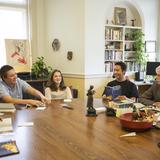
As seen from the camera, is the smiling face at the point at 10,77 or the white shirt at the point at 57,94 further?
the white shirt at the point at 57,94

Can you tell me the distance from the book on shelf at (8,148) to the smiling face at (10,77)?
5.33 feet

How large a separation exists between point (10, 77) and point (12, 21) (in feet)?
9.44

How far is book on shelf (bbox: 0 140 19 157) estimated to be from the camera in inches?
55.9

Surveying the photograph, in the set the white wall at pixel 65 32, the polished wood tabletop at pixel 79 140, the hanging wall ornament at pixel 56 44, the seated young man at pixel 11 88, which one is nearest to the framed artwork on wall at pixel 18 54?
the white wall at pixel 65 32

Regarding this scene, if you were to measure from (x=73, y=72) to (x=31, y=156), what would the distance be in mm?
3847

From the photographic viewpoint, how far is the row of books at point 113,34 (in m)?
5.38

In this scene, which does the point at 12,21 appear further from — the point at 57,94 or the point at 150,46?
the point at 150,46

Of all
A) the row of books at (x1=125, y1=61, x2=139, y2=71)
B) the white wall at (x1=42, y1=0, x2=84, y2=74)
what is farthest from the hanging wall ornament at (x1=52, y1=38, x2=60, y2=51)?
the row of books at (x1=125, y1=61, x2=139, y2=71)

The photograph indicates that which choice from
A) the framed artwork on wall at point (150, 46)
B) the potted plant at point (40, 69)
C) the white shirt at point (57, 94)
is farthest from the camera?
the framed artwork on wall at point (150, 46)

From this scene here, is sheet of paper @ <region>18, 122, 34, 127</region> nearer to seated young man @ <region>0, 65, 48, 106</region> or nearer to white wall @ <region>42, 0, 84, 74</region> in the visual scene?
seated young man @ <region>0, 65, 48, 106</region>

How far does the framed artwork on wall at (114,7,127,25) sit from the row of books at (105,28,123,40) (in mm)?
217

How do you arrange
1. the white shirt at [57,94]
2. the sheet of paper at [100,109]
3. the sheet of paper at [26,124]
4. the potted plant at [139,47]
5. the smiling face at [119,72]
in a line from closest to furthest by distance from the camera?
the sheet of paper at [26,124] < the sheet of paper at [100,109] < the white shirt at [57,94] < the smiling face at [119,72] < the potted plant at [139,47]

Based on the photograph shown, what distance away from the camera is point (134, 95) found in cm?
350

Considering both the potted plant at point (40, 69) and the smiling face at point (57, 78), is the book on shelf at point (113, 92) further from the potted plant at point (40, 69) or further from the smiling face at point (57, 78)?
the potted plant at point (40, 69)
